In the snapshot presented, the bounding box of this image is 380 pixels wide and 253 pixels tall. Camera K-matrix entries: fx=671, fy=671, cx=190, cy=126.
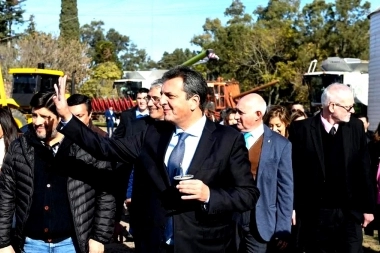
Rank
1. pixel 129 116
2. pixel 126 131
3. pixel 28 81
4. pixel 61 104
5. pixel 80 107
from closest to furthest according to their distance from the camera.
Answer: pixel 61 104 < pixel 80 107 < pixel 126 131 < pixel 129 116 < pixel 28 81

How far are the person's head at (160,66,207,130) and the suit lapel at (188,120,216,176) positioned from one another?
0.10 m

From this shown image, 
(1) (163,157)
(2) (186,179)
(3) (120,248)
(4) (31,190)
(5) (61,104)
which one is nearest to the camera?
(2) (186,179)

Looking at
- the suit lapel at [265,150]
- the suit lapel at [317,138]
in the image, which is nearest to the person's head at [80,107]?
the suit lapel at [265,150]

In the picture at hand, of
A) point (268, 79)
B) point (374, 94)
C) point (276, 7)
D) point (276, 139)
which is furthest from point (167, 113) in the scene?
point (276, 7)

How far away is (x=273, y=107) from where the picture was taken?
24.1 ft

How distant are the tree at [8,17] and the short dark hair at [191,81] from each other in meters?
46.3

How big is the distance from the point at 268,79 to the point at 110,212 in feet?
171

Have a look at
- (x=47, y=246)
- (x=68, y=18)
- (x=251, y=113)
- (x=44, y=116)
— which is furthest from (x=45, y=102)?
(x=68, y=18)

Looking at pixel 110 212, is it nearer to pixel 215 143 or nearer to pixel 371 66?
pixel 215 143

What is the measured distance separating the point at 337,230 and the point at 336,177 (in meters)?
0.46

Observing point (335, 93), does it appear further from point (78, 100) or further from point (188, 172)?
point (188, 172)

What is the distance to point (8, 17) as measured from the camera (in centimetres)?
4984

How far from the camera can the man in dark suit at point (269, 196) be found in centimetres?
580

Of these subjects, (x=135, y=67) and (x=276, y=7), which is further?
(x=135, y=67)
